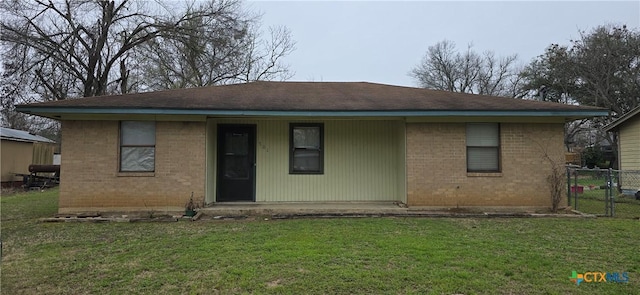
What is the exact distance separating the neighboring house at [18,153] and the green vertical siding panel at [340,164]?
14.9 m

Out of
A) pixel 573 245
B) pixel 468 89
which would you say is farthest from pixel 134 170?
pixel 468 89

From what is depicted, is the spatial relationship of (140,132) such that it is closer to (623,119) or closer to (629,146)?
(623,119)

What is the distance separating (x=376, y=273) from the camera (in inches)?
174

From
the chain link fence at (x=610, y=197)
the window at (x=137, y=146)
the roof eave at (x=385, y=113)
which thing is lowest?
the chain link fence at (x=610, y=197)

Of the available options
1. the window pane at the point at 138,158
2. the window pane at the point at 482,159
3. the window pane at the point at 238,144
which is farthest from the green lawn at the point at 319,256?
the window pane at the point at 238,144

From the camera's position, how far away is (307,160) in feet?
32.6

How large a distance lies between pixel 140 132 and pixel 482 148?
7880mm

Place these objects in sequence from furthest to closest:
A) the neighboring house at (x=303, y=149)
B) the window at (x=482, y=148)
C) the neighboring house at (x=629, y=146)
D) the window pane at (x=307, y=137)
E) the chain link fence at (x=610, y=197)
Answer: the neighboring house at (x=629, y=146), the window pane at (x=307, y=137), the window at (x=482, y=148), the chain link fence at (x=610, y=197), the neighboring house at (x=303, y=149)

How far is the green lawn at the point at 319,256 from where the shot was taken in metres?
4.10

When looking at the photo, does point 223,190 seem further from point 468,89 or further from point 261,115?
point 468,89

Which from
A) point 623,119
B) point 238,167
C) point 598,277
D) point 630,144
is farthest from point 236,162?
point 630,144

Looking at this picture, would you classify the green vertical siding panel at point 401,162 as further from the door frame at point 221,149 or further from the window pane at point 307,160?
the door frame at point 221,149

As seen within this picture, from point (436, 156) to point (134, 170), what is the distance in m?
6.86

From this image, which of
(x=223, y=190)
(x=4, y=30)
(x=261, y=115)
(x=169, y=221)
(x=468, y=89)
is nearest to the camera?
(x=169, y=221)
